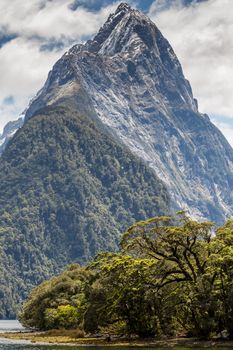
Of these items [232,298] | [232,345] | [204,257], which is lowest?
[232,345]

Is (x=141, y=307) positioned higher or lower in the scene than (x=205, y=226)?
lower

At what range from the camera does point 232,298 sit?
3920 inches

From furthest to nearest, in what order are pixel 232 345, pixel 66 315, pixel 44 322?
pixel 44 322 < pixel 66 315 < pixel 232 345

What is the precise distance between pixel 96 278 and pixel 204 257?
31.8m

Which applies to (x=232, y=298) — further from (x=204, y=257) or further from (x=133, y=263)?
(x=133, y=263)

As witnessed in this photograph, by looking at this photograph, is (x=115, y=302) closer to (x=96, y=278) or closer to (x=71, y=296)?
(x=96, y=278)

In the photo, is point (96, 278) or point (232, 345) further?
point (96, 278)

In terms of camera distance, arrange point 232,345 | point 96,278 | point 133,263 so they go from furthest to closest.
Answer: point 96,278 → point 133,263 → point 232,345

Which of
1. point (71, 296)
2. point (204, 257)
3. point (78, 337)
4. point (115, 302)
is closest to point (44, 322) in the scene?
point (71, 296)

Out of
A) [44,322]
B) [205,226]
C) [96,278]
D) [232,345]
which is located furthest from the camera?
[44,322]

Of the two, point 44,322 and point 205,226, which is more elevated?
point 205,226

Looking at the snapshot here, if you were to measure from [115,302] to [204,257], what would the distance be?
19250mm

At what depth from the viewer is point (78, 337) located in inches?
5458

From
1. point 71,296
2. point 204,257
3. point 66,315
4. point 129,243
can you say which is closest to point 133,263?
point 129,243
